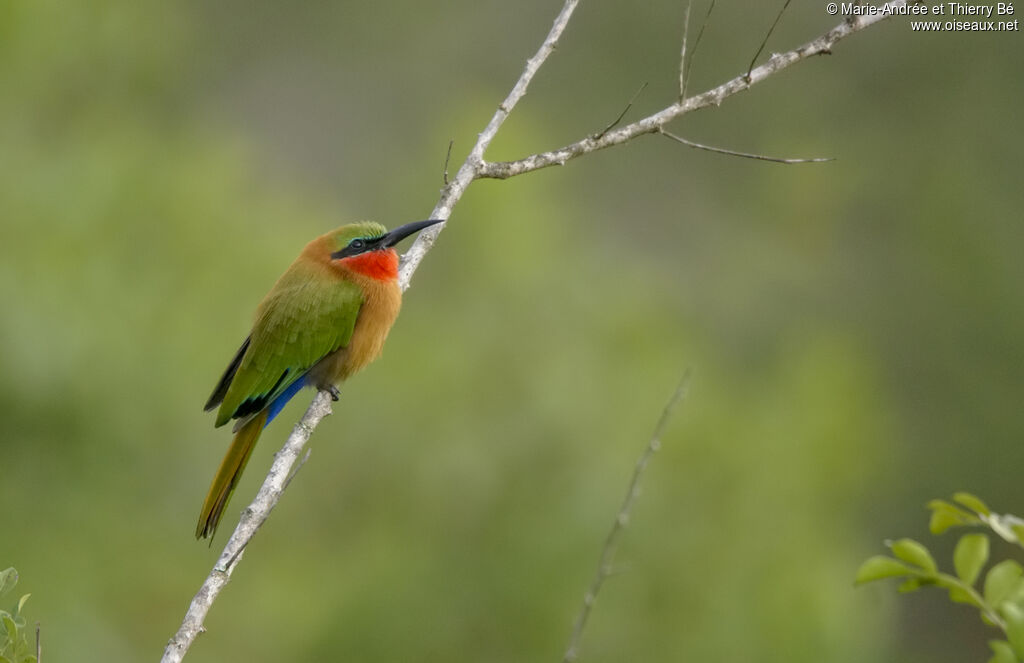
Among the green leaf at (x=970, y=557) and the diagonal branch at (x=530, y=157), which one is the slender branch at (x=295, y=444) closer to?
the diagonal branch at (x=530, y=157)

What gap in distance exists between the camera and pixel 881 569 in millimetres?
1365

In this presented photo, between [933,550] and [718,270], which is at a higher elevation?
[718,270]

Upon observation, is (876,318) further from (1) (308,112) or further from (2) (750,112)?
(1) (308,112)

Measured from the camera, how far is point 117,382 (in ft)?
18.4

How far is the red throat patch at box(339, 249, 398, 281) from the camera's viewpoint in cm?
339

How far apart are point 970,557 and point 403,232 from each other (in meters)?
2.15

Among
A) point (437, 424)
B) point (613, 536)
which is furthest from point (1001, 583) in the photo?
point (437, 424)

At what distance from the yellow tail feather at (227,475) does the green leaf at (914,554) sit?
Result: 1.94m

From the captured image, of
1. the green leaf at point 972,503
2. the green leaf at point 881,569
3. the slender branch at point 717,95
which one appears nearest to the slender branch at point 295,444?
the slender branch at point 717,95

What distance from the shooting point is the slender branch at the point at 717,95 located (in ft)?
8.81

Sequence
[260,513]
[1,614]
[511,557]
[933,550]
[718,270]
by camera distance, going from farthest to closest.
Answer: [718,270], [933,550], [511,557], [260,513], [1,614]

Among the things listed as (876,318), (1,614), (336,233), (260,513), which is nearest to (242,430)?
(336,233)

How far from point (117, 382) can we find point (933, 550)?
6.02 meters

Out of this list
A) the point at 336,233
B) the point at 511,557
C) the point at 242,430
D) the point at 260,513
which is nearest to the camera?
the point at 260,513
